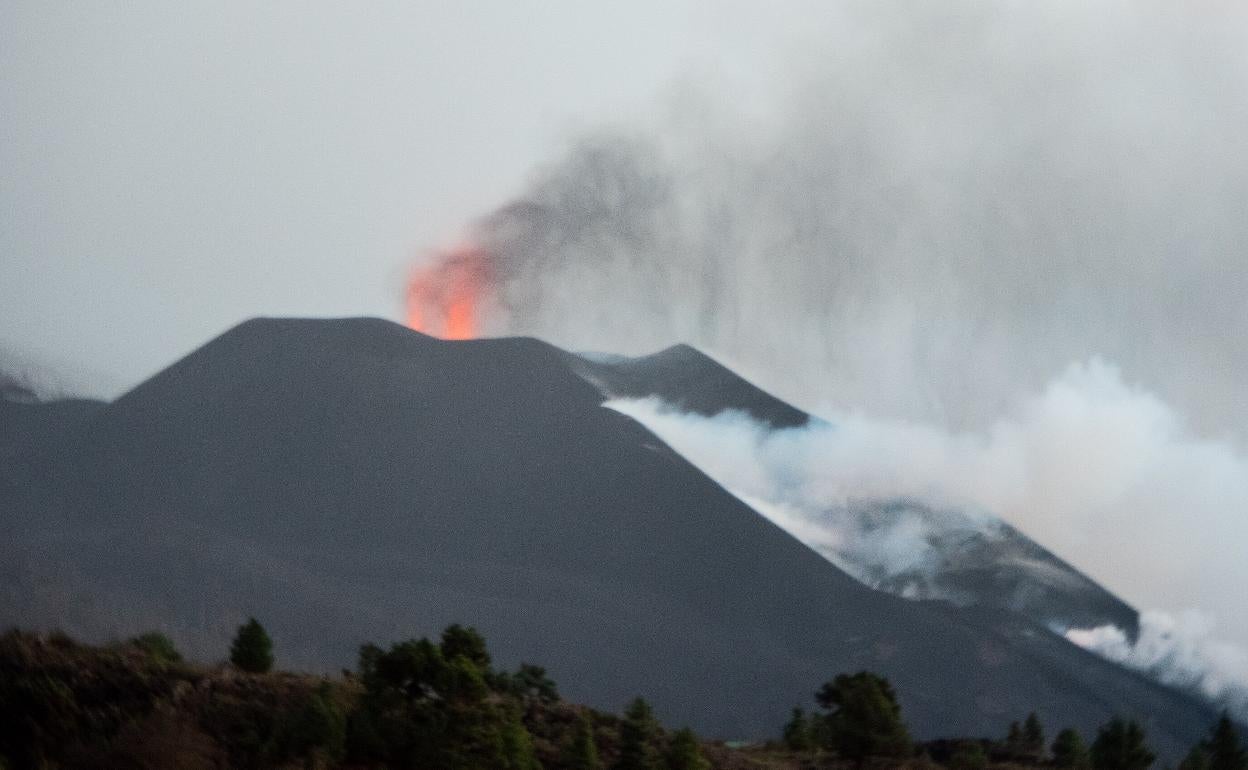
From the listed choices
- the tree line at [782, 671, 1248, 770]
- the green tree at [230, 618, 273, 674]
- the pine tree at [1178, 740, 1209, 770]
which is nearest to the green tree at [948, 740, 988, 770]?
the tree line at [782, 671, 1248, 770]

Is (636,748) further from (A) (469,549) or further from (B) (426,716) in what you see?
(A) (469,549)

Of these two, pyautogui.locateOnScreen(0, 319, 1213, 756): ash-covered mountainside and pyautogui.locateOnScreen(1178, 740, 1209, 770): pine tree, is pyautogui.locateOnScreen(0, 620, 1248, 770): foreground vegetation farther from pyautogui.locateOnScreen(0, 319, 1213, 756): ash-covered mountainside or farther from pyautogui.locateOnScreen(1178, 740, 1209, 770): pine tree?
pyautogui.locateOnScreen(0, 319, 1213, 756): ash-covered mountainside

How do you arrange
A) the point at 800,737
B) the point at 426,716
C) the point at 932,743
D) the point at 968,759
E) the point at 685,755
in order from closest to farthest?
the point at 426,716, the point at 685,755, the point at 968,759, the point at 800,737, the point at 932,743

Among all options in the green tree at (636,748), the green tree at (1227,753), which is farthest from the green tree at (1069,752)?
the green tree at (636,748)

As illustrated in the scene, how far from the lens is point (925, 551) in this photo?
14775cm

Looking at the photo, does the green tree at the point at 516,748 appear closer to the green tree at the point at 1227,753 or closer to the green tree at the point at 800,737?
the green tree at the point at 800,737

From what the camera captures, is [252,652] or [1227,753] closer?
[252,652]

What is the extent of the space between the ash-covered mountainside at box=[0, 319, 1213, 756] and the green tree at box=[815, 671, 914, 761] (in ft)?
190

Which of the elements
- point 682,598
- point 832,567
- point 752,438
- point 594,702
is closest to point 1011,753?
point 594,702

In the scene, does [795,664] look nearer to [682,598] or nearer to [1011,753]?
[682,598]

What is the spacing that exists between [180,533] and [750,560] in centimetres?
4955

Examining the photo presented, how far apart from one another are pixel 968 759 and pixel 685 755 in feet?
58.3

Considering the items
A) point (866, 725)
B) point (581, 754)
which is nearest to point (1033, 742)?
point (866, 725)

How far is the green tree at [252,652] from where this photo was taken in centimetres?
3141
